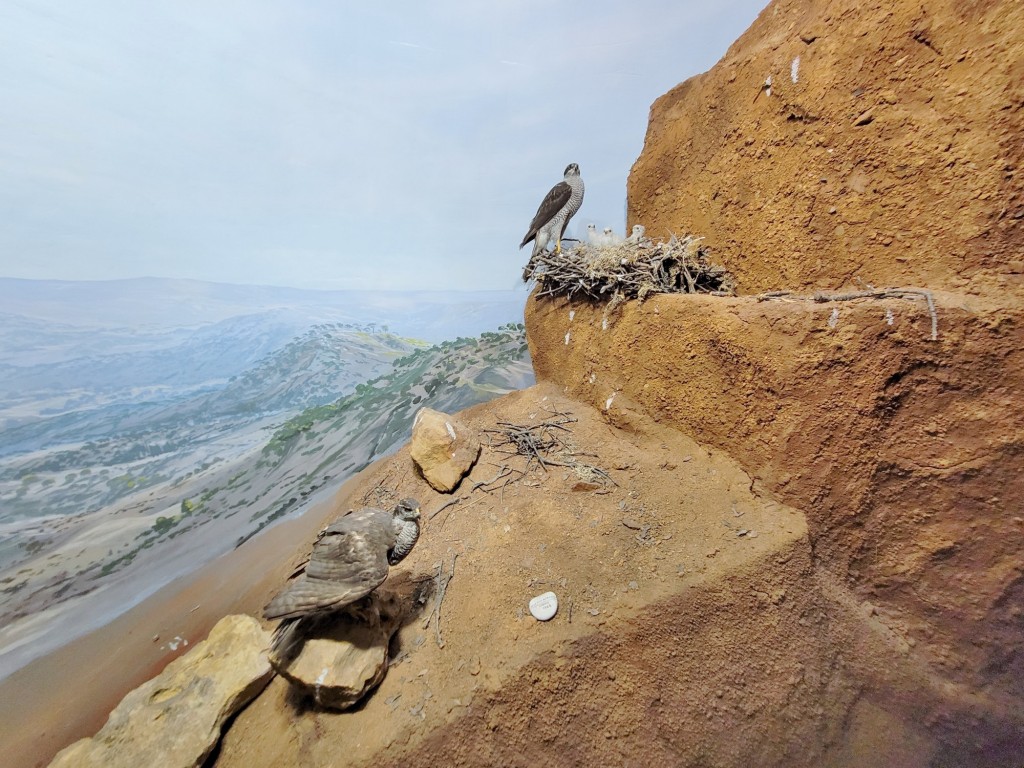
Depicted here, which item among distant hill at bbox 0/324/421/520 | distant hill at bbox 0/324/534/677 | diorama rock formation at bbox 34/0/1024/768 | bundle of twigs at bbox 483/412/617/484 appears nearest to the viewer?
diorama rock formation at bbox 34/0/1024/768

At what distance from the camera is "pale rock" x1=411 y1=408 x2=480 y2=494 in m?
2.98

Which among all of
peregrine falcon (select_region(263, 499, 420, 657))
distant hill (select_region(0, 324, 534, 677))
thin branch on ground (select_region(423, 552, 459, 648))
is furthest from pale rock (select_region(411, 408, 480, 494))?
distant hill (select_region(0, 324, 534, 677))

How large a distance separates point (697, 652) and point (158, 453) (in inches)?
368

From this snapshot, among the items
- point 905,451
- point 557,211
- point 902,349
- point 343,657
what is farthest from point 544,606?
point 557,211

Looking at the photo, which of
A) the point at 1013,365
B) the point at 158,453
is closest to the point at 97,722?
the point at 1013,365

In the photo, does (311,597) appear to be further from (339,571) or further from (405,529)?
(405,529)

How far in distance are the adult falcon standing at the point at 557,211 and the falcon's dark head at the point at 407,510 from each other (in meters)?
3.03

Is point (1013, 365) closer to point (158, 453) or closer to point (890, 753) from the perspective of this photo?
point (890, 753)

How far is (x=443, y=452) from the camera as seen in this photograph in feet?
10.0

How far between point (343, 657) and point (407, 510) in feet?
3.58

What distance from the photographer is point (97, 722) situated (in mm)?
2088

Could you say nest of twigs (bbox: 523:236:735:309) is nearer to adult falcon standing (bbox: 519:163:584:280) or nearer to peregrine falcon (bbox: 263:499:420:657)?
adult falcon standing (bbox: 519:163:584:280)

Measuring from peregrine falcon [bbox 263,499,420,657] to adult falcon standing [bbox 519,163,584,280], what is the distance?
3440 mm

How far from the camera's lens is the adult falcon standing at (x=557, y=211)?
432 cm
